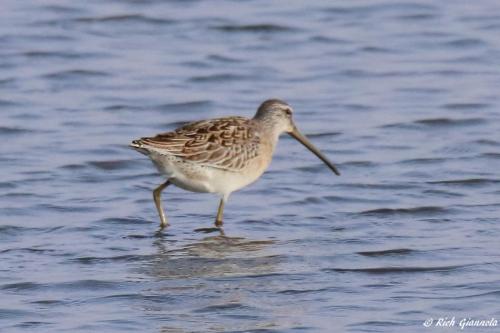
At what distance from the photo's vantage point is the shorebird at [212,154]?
1045 cm

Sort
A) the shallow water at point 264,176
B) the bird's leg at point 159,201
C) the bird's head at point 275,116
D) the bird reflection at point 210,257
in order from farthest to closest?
the bird's head at point 275,116 < the bird's leg at point 159,201 < the bird reflection at point 210,257 < the shallow water at point 264,176

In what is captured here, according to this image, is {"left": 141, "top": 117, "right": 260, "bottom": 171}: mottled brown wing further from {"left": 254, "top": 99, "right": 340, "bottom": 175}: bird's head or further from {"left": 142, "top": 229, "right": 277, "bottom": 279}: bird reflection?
{"left": 142, "top": 229, "right": 277, "bottom": 279}: bird reflection

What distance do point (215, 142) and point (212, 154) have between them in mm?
99

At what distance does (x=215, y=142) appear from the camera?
10.7 metres

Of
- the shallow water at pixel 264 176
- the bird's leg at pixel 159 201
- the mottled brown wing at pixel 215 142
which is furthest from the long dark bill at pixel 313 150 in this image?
the bird's leg at pixel 159 201

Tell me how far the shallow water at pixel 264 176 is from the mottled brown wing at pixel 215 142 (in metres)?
0.45

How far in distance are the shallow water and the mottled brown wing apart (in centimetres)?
45

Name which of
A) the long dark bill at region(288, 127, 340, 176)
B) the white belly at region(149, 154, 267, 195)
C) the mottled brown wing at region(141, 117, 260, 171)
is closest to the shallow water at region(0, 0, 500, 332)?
the long dark bill at region(288, 127, 340, 176)

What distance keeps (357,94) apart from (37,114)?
10.2 feet

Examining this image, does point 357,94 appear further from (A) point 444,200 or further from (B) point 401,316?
(B) point 401,316

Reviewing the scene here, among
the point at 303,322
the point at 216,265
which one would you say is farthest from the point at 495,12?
the point at 303,322

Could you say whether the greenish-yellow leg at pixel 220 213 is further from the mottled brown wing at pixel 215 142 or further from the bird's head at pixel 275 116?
the bird's head at pixel 275 116

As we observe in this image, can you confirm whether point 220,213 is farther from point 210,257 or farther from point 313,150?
point 313,150

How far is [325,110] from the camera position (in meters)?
14.2
